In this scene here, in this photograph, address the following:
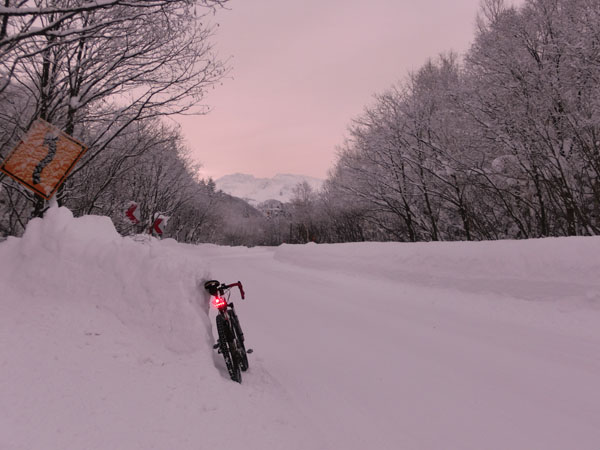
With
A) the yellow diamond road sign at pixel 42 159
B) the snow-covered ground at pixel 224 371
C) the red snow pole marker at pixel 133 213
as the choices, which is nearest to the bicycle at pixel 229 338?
the snow-covered ground at pixel 224 371

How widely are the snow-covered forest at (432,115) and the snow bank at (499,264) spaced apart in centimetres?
222

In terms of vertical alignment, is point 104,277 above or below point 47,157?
below

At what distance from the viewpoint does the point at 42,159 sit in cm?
333

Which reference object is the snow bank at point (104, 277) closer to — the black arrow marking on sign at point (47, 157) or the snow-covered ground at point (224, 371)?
the snow-covered ground at point (224, 371)

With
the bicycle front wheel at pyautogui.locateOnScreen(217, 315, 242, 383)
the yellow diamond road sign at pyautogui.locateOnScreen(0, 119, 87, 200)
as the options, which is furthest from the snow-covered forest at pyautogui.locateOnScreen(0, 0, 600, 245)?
the bicycle front wheel at pyautogui.locateOnScreen(217, 315, 242, 383)

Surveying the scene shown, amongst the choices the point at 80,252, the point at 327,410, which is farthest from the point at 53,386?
the point at 327,410

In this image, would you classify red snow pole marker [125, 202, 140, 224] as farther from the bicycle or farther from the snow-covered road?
the bicycle

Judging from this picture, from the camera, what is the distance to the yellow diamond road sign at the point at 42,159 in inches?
125

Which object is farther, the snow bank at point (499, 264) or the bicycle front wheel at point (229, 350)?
the snow bank at point (499, 264)

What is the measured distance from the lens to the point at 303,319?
20.0 ft

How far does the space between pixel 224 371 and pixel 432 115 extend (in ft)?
48.8

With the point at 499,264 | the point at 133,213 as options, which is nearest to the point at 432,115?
the point at 499,264

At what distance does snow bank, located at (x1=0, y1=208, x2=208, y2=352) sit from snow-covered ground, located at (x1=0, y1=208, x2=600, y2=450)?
12mm

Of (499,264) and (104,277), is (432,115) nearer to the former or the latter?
(499,264)
